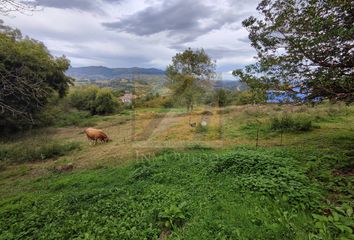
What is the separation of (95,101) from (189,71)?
12354 mm

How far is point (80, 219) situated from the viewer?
11.7ft

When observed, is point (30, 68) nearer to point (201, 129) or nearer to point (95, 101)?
point (95, 101)

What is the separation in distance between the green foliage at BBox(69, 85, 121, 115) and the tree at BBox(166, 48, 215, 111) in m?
9.95

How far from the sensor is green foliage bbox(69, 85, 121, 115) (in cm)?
2317

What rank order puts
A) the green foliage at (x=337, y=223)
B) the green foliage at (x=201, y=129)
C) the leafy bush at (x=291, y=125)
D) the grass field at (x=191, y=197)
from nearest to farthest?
the green foliage at (x=337, y=223) < the grass field at (x=191, y=197) < the leafy bush at (x=291, y=125) < the green foliage at (x=201, y=129)

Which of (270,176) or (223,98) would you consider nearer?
(270,176)

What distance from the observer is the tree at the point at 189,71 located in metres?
15.3

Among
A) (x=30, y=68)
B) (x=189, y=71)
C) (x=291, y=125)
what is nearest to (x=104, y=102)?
(x=30, y=68)

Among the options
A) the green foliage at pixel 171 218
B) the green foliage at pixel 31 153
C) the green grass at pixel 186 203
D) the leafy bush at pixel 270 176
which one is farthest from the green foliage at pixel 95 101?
the green foliage at pixel 171 218

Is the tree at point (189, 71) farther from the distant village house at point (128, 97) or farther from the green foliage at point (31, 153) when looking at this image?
the green foliage at point (31, 153)

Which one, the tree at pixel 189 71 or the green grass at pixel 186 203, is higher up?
the tree at pixel 189 71

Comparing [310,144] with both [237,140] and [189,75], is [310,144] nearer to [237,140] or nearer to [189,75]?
[237,140]

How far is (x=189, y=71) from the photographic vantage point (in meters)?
16.1

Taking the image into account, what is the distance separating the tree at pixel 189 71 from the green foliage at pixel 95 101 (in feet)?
32.6
